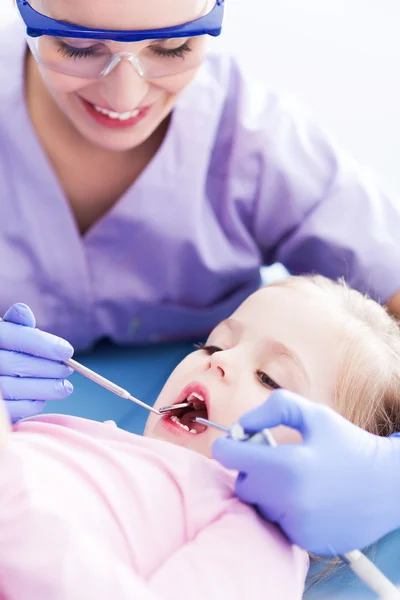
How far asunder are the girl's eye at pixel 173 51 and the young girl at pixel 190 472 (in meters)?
0.39

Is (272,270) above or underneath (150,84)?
underneath

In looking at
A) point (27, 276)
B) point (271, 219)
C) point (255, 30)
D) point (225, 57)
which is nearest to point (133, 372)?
point (27, 276)

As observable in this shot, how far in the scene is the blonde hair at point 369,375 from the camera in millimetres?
1237

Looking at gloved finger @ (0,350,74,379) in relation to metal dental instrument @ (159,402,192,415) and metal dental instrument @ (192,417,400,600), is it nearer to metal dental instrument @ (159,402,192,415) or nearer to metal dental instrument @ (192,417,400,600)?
metal dental instrument @ (159,402,192,415)

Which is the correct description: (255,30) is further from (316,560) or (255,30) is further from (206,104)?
(316,560)

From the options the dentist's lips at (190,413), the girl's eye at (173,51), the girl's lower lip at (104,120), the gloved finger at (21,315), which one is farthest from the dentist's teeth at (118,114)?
the dentist's lips at (190,413)

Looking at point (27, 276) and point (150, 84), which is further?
point (27, 276)

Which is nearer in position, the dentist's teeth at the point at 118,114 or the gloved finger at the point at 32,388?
the gloved finger at the point at 32,388

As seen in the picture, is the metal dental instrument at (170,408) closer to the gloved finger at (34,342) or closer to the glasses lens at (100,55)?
the gloved finger at (34,342)

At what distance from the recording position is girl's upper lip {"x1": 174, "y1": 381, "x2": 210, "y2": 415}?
4.07 feet

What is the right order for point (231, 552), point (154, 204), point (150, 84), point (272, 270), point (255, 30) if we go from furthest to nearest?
point (255, 30) < point (272, 270) < point (154, 204) < point (150, 84) < point (231, 552)

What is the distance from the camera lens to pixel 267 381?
4.16 ft

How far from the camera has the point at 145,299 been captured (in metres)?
1.69

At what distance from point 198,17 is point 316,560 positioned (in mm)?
813
